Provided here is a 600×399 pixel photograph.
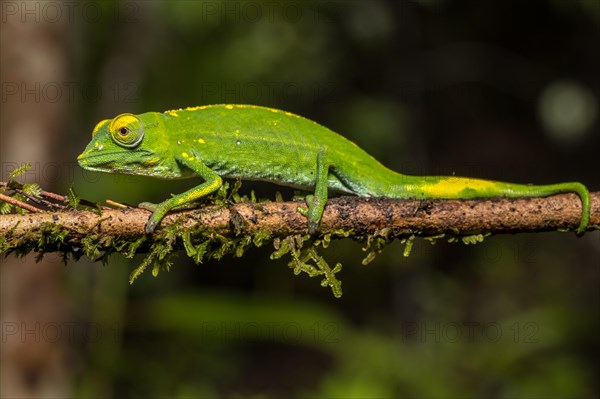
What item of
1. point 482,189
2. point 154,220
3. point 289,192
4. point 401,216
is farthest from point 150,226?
point 289,192

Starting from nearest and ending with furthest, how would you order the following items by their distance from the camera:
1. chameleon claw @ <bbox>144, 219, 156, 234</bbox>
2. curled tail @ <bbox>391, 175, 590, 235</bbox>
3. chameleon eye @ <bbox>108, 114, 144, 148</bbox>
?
chameleon claw @ <bbox>144, 219, 156, 234</bbox>, curled tail @ <bbox>391, 175, 590, 235</bbox>, chameleon eye @ <bbox>108, 114, 144, 148</bbox>

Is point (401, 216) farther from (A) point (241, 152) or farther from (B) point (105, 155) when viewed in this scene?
(B) point (105, 155)

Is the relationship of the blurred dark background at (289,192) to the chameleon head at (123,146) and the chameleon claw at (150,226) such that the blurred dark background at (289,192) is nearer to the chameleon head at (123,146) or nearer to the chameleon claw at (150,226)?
the chameleon head at (123,146)

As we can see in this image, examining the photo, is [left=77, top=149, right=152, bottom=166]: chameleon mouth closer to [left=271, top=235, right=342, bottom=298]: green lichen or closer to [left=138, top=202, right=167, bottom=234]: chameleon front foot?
[left=138, top=202, right=167, bottom=234]: chameleon front foot

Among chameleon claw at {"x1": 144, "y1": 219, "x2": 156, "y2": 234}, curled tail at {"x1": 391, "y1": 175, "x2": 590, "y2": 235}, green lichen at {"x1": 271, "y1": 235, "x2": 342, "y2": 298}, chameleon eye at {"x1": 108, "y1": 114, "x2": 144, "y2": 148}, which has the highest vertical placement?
chameleon eye at {"x1": 108, "y1": 114, "x2": 144, "y2": 148}

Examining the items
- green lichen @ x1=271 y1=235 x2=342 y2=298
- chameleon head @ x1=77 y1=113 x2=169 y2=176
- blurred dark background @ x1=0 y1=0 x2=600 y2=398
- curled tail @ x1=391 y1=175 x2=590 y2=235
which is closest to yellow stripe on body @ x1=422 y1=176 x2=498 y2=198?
curled tail @ x1=391 y1=175 x2=590 y2=235

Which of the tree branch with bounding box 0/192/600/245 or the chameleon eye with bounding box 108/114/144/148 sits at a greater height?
the chameleon eye with bounding box 108/114/144/148

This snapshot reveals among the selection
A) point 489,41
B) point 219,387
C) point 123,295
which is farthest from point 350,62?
point 123,295
